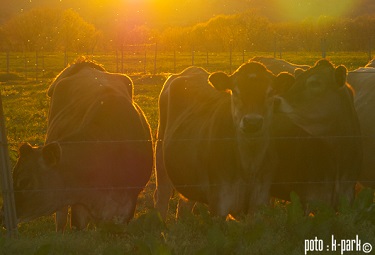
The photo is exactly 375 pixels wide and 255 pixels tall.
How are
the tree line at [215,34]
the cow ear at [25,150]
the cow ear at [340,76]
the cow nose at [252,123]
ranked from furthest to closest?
the tree line at [215,34] → the cow ear at [340,76] → the cow ear at [25,150] → the cow nose at [252,123]

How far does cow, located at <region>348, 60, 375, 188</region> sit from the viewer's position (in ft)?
25.2

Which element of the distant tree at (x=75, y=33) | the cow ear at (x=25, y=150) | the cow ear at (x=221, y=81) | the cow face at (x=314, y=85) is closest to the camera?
the cow ear at (x=25, y=150)

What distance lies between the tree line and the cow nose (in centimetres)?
6020

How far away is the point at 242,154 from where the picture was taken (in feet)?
20.9

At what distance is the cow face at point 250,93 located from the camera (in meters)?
6.01

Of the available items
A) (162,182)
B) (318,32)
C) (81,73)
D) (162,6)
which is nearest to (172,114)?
(162,182)

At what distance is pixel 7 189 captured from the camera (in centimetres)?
587

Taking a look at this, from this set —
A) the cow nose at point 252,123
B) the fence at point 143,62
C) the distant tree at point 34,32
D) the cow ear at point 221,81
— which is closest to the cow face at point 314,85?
the cow ear at point 221,81

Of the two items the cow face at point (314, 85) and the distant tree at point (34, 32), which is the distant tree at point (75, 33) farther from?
the cow face at point (314, 85)

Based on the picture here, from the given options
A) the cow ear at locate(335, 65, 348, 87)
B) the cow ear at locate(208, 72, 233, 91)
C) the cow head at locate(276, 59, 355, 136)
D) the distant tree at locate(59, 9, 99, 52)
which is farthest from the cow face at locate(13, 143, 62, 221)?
the distant tree at locate(59, 9, 99, 52)

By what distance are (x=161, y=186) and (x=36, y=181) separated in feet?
7.79

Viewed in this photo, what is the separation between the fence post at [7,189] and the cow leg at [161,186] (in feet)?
8.86

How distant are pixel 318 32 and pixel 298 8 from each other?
6210 cm

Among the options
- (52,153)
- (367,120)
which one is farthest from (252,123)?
(367,120)
